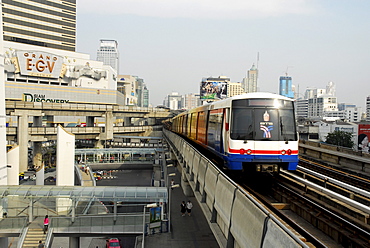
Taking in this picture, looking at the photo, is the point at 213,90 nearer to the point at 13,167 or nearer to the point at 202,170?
the point at 13,167

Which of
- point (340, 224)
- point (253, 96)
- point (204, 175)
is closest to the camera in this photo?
point (340, 224)

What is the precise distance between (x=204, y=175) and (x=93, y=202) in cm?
966

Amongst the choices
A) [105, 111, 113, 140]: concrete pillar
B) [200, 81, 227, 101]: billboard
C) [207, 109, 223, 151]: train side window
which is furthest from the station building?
[207, 109, 223, 151]: train side window

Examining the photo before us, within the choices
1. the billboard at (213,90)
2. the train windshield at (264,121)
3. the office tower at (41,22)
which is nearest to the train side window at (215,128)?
the train windshield at (264,121)

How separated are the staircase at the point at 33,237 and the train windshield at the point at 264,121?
1190cm

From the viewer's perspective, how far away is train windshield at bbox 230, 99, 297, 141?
12320 millimetres

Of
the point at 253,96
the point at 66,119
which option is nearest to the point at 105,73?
the point at 66,119

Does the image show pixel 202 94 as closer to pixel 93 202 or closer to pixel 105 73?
pixel 105 73

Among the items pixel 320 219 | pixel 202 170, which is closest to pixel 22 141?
pixel 202 170

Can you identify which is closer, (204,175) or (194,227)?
(204,175)

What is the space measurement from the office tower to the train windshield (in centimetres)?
8391

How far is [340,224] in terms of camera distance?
7.77 m

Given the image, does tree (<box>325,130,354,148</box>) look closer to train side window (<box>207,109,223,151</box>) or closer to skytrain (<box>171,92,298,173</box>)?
train side window (<box>207,109,223,151</box>)

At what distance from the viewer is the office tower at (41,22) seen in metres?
82.4
